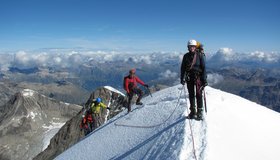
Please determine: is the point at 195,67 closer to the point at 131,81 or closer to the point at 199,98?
the point at 199,98

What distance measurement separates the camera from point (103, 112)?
6419 cm

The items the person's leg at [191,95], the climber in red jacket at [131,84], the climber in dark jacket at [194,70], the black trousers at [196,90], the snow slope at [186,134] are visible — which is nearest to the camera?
the snow slope at [186,134]

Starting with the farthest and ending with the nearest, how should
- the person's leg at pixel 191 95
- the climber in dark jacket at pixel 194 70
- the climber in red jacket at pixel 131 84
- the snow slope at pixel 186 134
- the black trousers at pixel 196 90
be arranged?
1. the climber in red jacket at pixel 131 84
2. the person's leg at pixel 191 95
3. the black trousers at pixel 196 90
4. the climber in dark jacket at pixel 194 70
5. the snow slope at pixel 186 134

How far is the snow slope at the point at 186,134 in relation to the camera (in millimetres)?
13203

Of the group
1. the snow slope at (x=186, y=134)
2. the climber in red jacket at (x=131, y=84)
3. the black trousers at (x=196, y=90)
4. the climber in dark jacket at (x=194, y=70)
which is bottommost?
the snow slope at (x=186, y=134)

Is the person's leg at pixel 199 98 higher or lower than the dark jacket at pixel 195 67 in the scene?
lower

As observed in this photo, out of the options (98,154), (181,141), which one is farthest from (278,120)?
(98,154)

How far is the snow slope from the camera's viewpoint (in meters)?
13.2

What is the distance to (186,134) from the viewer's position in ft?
47.4

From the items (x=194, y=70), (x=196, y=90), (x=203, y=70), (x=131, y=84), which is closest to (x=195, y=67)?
(x=194, y=70)

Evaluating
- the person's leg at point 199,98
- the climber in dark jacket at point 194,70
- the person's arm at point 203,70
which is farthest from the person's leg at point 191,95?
the person's arm at point 203,70

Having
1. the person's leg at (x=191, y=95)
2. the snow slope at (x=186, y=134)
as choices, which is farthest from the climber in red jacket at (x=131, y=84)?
the person's leg at (x=191, y=95)

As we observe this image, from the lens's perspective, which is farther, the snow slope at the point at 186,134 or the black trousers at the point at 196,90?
the black trousers at the point at 196,90

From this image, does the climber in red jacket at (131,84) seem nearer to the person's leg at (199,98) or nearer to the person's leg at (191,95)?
the person's leg at (191,95)
